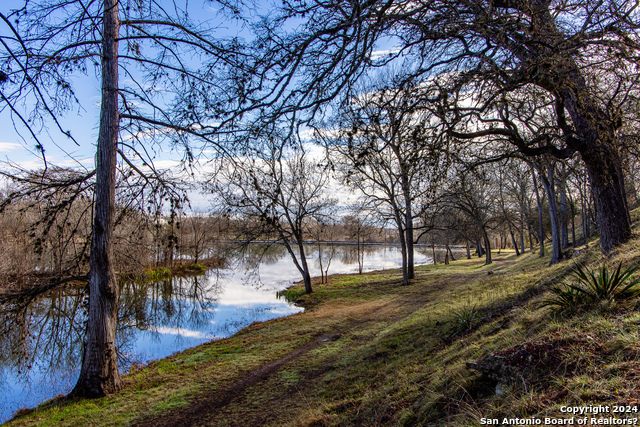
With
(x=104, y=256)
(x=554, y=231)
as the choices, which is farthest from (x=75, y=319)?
(x=554, y=231)

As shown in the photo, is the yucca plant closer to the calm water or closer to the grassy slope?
the grassy slope

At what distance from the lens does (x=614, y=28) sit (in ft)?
17.0

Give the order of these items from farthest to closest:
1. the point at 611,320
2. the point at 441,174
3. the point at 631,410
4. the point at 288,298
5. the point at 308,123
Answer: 1. the point at 288,298
2. the point at 441,174
3. the point at 308,123
4. the point at 611,320
5. the point at 631,410

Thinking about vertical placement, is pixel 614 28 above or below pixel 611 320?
above

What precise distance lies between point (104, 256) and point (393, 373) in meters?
6.42

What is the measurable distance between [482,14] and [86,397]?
10.3m

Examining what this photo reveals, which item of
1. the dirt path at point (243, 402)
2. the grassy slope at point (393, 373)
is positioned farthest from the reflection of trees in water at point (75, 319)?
the dirt path at point (243, 402)

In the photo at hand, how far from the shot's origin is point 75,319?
15.5m

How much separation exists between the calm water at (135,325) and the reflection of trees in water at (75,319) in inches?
0.9

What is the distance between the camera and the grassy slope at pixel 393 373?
2.86 metres

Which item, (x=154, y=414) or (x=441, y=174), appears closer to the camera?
(x=154, y=414)

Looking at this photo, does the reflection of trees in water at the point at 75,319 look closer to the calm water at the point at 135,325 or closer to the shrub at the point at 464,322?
the calm water at the point at 135,325

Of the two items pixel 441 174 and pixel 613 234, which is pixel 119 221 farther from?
pixel 613 234

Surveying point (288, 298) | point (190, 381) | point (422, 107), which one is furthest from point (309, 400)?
point (288, 298)
